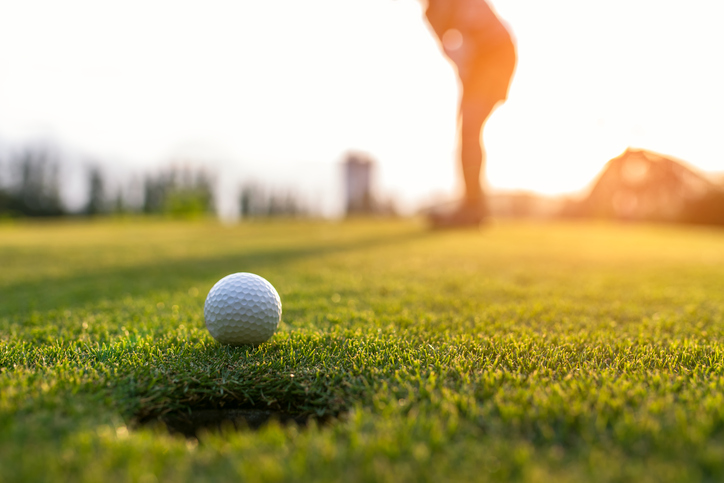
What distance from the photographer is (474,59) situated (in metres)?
8.81

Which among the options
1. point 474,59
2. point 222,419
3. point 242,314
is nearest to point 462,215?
point 474,59

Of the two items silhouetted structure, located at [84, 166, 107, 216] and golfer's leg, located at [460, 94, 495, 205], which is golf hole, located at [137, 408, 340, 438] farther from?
silhouetted structure, located at [84, 166, 107, 216]

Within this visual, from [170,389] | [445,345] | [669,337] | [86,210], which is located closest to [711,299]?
[669,337]

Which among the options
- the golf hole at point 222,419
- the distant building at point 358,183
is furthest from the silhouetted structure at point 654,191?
the golf hole at point 222,419

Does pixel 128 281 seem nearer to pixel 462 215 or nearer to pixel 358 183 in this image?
pixel 462 215

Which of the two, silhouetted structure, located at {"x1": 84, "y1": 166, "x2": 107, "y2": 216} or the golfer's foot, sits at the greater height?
silhouetted structure, located at {"x1": 84, "y1": 166, "x2": 107, "y2": 216}

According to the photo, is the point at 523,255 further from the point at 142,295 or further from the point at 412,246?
the point at 142,295

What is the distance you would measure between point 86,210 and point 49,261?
37.0m

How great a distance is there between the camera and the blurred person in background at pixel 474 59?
8547 mm

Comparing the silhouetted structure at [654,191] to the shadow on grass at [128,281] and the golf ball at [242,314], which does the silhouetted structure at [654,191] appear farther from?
the golf ball at [242,314]

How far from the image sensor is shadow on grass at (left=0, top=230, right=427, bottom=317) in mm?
3346

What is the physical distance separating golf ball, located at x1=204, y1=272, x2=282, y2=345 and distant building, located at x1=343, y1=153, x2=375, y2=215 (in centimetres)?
2745

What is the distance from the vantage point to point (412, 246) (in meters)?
7.06

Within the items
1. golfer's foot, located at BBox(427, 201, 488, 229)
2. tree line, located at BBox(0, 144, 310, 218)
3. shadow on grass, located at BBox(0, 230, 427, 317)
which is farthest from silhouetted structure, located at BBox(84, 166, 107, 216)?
shadow on grass, located at BBox(0, 230, 427, 317)
